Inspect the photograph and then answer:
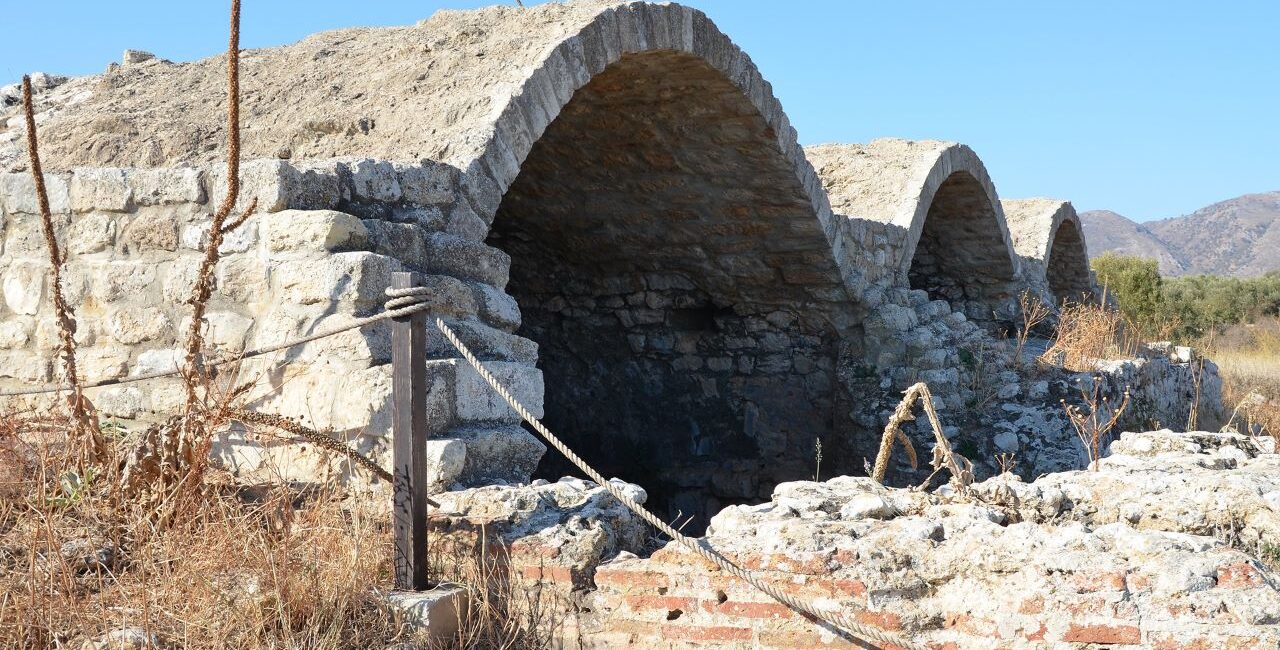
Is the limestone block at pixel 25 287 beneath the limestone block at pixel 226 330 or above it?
above

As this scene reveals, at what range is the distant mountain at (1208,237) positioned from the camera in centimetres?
9094

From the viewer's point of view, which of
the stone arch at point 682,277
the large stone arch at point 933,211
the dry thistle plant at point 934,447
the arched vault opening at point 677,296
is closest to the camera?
the dry thistle plant at point 934,447

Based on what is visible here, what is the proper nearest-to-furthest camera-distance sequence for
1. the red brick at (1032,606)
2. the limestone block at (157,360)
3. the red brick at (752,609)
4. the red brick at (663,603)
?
the red brick at (1032,606)
the red brick at (752,609)
the red brick at (663,603)
the limestone block at (157,360)

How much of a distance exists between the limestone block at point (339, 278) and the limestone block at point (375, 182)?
378 millimetres

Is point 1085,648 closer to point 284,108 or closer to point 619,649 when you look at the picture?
point 619,649

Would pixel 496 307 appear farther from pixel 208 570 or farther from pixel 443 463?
pixel 208 570

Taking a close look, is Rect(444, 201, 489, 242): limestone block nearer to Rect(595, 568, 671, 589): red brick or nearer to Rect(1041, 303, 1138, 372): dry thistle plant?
Rect(595, 568, 671, 589): red brick

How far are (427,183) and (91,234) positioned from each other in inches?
50.9

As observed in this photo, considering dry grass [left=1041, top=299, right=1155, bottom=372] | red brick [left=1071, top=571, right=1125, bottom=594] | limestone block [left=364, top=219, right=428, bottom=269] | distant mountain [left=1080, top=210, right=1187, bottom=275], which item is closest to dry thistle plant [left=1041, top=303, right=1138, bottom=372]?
dry grass [left=1041, top=299, right=1155, bottom=372]

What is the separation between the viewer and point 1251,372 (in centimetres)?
1213

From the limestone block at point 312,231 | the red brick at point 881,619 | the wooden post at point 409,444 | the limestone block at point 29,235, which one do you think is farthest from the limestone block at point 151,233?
the red brick at point 881,619

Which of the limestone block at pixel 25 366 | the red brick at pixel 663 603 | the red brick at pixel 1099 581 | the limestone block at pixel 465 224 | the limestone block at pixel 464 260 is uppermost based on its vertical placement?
the limestone block at pixel 465 224

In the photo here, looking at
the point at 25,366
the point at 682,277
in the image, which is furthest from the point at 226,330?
the point at 682,277

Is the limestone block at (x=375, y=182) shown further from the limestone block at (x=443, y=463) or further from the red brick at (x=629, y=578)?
the red brick at (x=629, y=578)
